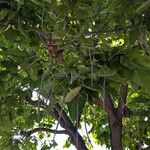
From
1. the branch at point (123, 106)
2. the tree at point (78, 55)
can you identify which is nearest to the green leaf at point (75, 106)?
the tree at point (78, 55)

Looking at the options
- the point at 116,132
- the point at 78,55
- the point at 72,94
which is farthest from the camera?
the point at 116,132

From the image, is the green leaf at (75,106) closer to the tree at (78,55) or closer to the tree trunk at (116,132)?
the tree at (78,55)

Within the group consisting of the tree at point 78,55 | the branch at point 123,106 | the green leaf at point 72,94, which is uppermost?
the branch at point 123,106

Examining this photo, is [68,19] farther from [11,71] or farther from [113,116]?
[113,116]

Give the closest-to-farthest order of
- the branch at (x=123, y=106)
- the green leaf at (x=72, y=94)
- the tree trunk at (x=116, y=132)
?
the green leaf at (x=72, y=94) → the branch at (x=123, y=106) → the tree trunk at (x=116, y=132)

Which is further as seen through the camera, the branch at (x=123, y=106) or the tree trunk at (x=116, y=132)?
the tree trunk at (x=116, y=132)

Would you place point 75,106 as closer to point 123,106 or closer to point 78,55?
point 78,55

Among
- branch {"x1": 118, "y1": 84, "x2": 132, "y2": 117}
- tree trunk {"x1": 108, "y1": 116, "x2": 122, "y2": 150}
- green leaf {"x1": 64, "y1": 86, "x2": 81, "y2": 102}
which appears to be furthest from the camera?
tree trunk {"x1": 108, "y1": 116, "x2": 122, "y2": 150}

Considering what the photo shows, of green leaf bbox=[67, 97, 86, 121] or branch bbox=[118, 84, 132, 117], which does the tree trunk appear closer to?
branch bbox=[118, 84, 132, 117]

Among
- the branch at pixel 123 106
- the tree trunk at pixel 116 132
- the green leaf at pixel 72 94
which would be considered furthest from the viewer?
the tree trunk at pixel 116 132

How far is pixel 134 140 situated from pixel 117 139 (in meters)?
0.37

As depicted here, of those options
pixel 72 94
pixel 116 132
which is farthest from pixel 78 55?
pixel 116 132

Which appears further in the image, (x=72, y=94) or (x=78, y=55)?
(x=78, y=55)

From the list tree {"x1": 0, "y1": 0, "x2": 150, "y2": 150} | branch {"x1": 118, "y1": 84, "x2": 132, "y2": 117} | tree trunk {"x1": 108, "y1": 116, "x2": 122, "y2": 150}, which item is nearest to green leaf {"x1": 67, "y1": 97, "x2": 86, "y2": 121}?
tree {"x1": 0, "y1": 0, "x2": 150, "y2": 150}
